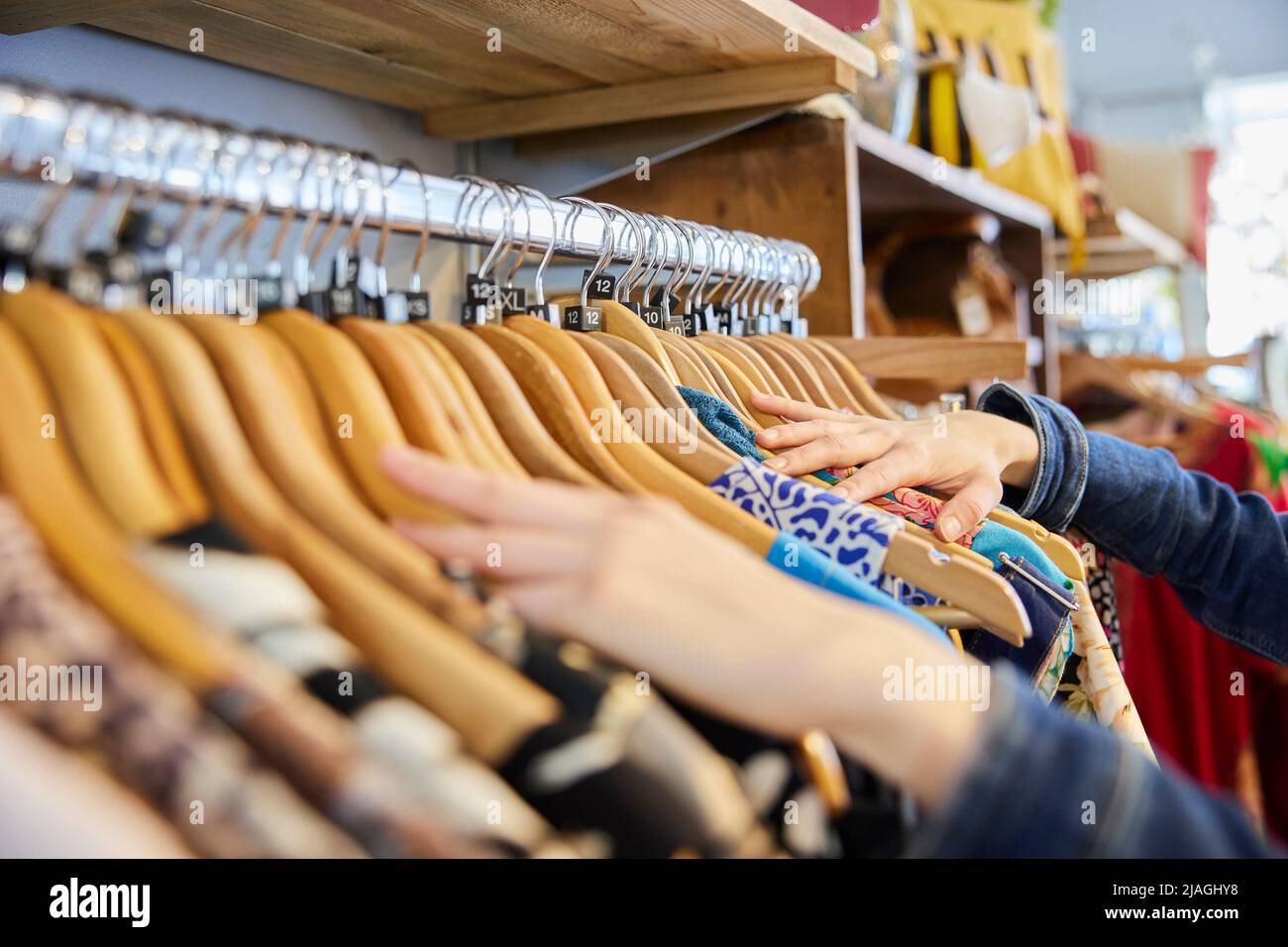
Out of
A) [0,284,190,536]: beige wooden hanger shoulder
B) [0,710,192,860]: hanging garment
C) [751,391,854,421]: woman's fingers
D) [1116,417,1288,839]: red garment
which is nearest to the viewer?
[0,710,192,860]: hanging garment

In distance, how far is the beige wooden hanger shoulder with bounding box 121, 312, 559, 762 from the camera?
0.47 m

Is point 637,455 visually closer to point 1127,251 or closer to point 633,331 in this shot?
point 633,331

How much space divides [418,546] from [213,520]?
0.11m

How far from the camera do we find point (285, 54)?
3.97 feet

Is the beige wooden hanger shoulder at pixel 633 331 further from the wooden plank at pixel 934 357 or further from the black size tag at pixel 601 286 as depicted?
the wooden plank at pixel 934 357

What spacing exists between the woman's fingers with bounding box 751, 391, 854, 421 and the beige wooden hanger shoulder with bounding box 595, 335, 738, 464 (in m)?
0.10

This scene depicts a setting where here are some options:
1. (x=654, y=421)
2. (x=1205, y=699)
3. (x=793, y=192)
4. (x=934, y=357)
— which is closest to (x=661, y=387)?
(x=654, y=421)

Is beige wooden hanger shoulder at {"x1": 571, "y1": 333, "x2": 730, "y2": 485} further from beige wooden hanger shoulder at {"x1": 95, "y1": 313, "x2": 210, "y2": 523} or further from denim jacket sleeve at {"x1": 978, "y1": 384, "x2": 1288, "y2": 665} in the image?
denim jacket sleeve at {"x1": 978, "y1": 384, "x2": 1288, "y2": 665}

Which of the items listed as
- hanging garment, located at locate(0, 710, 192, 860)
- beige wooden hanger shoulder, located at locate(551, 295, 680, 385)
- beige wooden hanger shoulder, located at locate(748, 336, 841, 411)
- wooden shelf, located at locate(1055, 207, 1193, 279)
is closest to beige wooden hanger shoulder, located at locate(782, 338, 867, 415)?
beige wooden hanger shoulder, located at locate(748, 336, 841, 411)

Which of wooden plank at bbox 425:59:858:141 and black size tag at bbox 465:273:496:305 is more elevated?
wooden plank at bbox 425:59:858:141

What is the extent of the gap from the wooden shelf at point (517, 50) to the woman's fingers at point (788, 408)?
393 millimetres

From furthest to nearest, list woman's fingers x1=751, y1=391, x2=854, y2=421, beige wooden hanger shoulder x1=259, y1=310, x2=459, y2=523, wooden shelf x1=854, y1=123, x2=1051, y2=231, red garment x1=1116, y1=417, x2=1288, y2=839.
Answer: red garment x1=1116, y1=417, x2=1288, y2=839, wooden shelf x1=854, y1=123, x2=1051, y2=231, woman's fingers x1=751, y1=391, x2=854, y2=421, beige wooden hanger shoulder x1=259, y1=310, x2=459, y2=523

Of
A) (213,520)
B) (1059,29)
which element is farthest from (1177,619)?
(1059,29)

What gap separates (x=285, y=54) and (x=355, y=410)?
76cm
